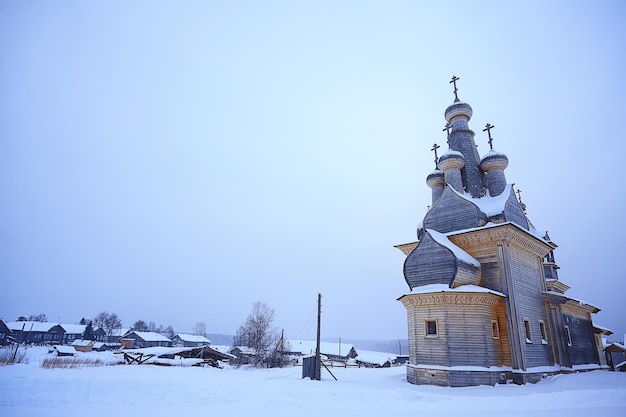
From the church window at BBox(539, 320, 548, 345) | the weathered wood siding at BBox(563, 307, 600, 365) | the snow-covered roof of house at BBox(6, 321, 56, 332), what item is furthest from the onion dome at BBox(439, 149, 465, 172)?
the snow-covered roof of house at BBox(6, 321, 56, 332)

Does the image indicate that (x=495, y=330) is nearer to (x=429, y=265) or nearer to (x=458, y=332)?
(x=458, y=332)

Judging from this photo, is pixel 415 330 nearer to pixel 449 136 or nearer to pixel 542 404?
pixel 542 404

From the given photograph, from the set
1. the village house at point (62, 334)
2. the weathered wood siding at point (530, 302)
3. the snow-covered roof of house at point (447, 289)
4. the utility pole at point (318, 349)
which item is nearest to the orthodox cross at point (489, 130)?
the weathered wood siding at point (530, 302)

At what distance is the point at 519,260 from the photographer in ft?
68.7

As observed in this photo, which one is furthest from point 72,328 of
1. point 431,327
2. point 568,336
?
point 568,336

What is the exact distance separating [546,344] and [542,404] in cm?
1224

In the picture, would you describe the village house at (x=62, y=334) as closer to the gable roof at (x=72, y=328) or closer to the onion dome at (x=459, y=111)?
the gable roof at (x=72, y=328)

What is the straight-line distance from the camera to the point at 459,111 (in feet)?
90.3

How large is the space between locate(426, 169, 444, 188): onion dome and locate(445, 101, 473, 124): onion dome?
4.88 m

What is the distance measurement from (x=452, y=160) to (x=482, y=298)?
1049cm

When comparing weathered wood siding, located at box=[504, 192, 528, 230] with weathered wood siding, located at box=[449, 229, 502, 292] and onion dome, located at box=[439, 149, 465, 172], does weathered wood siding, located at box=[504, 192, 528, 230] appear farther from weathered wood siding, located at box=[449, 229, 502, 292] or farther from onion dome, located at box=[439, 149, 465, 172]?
onion dome, located at box=[439, 149, 465, 172]

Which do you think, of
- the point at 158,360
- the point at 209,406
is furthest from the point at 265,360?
the point at 209,406

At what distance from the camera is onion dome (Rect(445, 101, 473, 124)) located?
90.1 feet

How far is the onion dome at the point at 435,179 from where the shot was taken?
2622 cm
